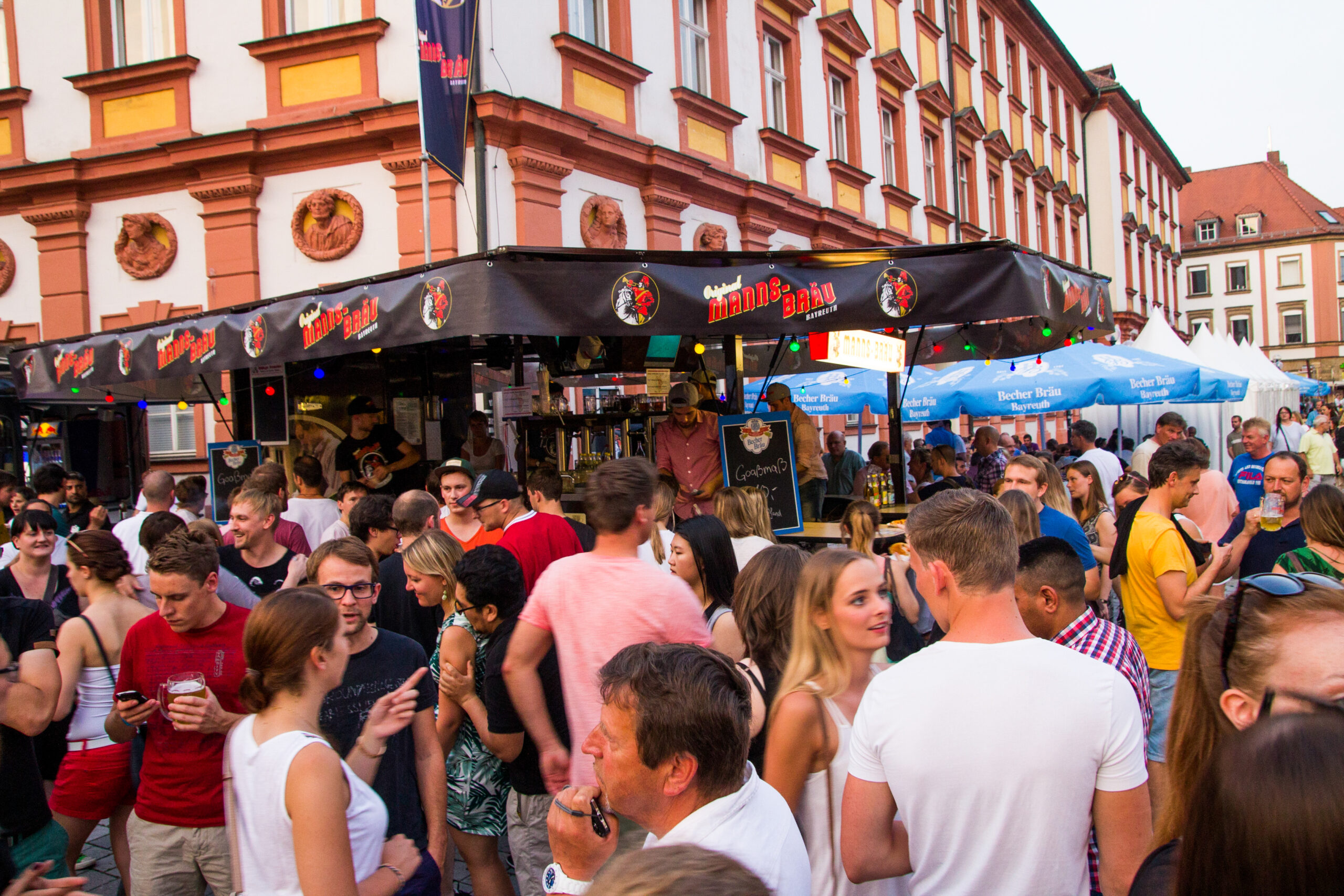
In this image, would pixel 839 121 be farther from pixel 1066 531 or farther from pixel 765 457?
pixel 1066 531

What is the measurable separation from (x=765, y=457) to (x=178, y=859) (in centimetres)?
527

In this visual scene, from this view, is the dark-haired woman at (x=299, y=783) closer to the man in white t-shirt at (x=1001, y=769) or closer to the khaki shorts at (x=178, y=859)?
the khaki shorts at (x=178, y=859)

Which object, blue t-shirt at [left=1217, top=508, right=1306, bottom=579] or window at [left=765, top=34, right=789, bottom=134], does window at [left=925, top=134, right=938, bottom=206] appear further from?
blue t-shirt at [left=1217, top=508, right=1306, bottom=579]

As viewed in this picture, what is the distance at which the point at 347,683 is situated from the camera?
3.03 m

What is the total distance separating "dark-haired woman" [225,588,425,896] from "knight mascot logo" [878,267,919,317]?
4.57 meters

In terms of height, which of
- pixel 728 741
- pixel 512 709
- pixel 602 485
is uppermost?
pixel 602 485

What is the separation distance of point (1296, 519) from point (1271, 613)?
11.7 feet

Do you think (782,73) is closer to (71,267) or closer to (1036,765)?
(71,267)

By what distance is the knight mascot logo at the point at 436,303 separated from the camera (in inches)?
219

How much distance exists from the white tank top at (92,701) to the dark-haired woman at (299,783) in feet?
5.43

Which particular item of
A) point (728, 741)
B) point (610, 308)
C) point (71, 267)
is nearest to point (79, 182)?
point (71, 267)

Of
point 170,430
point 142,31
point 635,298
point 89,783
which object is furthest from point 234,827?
point 142,31

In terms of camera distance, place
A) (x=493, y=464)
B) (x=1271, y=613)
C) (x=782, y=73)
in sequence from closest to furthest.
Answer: (x=1271, y=613), (x=493, y=464), (x=782, y=73)

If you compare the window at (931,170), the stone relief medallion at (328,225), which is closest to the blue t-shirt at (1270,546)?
the stone relief medallion at (328,225)
